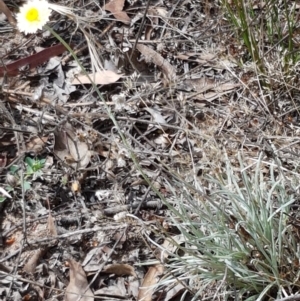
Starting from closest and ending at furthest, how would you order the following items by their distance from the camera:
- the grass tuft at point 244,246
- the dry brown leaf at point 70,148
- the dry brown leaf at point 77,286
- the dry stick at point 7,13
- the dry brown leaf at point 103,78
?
the grass tuft at point 244,246, the dry brown leaf at point 77,286, the dry brown leaf at point 70,148, the dry brown leaf at point 103,78, the dry stick at point 7,13

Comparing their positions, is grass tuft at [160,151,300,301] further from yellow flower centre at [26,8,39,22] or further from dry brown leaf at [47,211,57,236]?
yellow flower centre at [26,8,39,22]

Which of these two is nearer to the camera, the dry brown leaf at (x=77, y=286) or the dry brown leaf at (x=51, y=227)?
the dry brown leaf at (x=77, y=286)

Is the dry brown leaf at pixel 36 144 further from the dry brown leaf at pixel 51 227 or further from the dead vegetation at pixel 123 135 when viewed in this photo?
the dry brown leaf at pixel 51 227

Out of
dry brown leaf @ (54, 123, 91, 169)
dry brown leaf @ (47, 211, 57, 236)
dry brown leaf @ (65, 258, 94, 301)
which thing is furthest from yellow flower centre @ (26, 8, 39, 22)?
dry brown leaf @ (65, 258, 94, 301)

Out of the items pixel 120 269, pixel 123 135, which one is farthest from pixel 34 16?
pixel 120 269

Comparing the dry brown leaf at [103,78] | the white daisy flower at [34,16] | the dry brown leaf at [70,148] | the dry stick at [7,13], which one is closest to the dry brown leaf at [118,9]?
the dry brown leaf at [103,78]

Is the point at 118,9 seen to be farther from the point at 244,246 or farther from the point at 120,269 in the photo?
the point at 244,246

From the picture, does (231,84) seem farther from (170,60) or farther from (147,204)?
(147,204)
